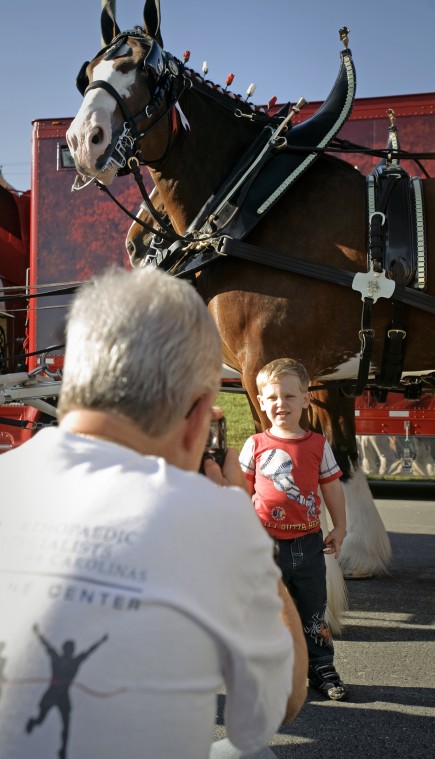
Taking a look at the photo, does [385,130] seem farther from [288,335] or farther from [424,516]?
[288,335]

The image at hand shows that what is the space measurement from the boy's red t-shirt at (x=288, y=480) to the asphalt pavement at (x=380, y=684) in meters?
0.63

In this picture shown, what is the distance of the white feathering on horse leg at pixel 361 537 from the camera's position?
4715 millimetres

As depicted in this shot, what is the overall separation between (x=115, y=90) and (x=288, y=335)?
4.20 ft

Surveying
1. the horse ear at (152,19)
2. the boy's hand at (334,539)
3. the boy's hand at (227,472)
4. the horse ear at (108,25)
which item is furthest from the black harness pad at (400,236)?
the boy's hand at (227,472)

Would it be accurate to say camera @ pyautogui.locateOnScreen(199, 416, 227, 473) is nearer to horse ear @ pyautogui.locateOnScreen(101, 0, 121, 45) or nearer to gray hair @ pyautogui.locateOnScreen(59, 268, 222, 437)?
gray hair @ pyautogui.locateOnScreen(59, 268, 222, 437)

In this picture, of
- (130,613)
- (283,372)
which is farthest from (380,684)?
(130,613)

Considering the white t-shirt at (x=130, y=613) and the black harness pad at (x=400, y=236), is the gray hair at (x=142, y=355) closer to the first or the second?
the white t-shirt at (x=130, y=613)

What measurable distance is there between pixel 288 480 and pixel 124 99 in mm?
1785

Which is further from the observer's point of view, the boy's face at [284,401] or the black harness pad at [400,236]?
the black harness pad at [400,236]

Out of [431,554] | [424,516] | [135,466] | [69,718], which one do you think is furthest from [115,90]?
[424,516]

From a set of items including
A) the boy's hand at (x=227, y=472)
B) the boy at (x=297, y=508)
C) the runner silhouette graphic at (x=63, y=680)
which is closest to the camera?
the runner silhouette graphic at (x=63, y=680)

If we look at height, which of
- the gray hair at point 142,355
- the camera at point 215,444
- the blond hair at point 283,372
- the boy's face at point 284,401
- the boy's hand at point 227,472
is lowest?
the boy's hand at point 227,472

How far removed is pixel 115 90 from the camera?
140 inches

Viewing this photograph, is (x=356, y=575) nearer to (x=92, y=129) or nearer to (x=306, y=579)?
(x=306, y=579)
